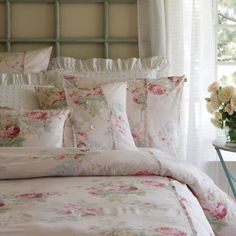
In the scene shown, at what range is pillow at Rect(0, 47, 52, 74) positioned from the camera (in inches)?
95.0

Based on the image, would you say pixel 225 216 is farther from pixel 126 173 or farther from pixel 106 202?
pixel 106 202

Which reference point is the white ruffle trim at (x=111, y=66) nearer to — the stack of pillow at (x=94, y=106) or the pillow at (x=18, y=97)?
the stack of pillow at (x=94, y=106)

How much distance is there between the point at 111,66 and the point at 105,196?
135 cm

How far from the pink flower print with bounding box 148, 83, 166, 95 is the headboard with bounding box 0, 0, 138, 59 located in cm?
48

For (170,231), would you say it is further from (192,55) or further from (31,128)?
(192,55)

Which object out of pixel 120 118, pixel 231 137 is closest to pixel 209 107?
pixel 231 137

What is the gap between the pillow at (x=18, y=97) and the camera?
2.16 meters

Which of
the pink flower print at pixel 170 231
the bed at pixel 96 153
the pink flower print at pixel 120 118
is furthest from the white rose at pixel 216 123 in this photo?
the pink flower print at pixel 170 231

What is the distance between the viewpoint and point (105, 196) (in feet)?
4.13

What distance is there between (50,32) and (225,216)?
161 centimetres

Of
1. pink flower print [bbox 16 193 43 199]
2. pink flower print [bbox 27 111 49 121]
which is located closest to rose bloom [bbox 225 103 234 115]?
pink flower print [bbox 27 111 49 121]

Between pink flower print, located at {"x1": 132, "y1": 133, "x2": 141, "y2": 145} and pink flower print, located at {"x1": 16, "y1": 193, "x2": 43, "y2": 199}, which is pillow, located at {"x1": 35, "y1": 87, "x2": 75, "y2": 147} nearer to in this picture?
pink flower print, located at {"x1": 132, "y1": 133, "x2": 141, "y2": 145}

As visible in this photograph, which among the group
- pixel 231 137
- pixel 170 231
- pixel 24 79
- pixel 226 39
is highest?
pixel 226 39

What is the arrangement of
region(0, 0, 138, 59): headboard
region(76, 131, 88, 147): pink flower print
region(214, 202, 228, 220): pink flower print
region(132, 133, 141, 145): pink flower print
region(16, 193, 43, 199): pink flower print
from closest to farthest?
region(16, 193, 43, 199): pink flower print
region(214, 202, 228, 220): pink flower print
region(76, 131, 88, 147): pink flower print
region(132, 133, 141, 145): pink flower print
region(0, 0, 138, 59): headboard
